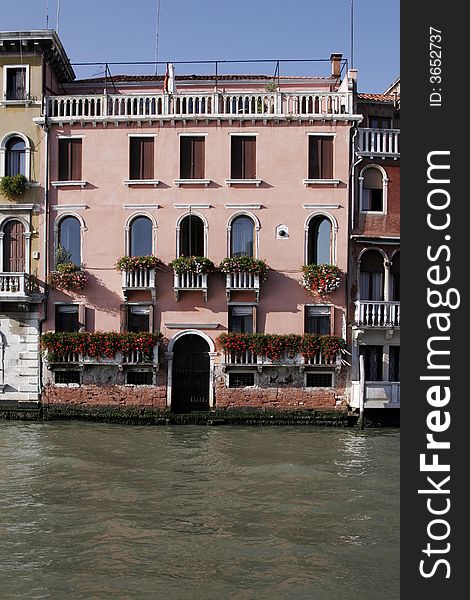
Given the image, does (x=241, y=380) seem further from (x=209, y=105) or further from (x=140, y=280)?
(x=209, y=105)

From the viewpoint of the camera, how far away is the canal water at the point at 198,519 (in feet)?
25.8

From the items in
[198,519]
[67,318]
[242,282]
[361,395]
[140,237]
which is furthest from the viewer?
[67,318]

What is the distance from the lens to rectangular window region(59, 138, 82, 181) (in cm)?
1923

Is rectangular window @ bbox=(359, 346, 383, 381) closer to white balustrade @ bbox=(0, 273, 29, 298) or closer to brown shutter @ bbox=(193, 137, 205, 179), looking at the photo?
brown shutter @ bbox=(193, 137, 205, 179)

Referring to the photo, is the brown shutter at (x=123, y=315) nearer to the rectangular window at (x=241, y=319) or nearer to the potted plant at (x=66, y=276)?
the potted plant at (x=66, y=276)

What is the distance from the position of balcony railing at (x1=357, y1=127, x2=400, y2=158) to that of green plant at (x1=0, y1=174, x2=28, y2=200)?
28.1ft

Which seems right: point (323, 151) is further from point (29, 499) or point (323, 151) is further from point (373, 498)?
point (29, 499)

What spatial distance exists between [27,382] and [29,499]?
842 centimetres

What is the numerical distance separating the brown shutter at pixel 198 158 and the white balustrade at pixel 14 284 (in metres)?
5.00

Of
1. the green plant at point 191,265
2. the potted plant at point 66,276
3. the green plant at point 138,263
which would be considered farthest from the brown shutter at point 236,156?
the potted plant at point 66,276

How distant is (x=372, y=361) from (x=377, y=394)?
35.8 inches

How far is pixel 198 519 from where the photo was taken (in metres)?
10.0

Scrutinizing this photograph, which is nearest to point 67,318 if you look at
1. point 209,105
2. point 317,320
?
point 317,320

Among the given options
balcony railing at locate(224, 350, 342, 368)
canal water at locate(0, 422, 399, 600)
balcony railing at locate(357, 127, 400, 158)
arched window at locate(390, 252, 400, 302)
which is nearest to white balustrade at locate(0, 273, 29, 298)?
canal water at locate(0, 422, 399, 600)
